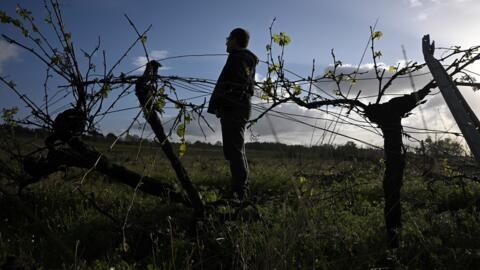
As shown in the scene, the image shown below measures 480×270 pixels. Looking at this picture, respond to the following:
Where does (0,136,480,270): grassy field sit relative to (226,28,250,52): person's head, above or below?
below

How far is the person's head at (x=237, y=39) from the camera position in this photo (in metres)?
4.91

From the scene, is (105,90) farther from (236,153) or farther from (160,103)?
(236,153)

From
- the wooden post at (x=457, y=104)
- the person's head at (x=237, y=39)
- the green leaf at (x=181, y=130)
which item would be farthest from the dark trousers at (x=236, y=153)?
the wooden post at (x=457, y=104)

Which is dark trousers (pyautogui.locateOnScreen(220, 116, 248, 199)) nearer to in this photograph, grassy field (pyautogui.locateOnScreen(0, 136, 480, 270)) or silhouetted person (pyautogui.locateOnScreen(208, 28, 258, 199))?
silhouetted person (pyautogui.locateOnScreen(208, 28, 258, 199))

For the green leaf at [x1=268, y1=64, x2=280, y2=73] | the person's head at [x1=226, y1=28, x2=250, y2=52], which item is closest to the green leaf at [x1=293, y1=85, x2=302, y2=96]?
the green leaf at [x1=268, y1=64, x2=280, y2=73]

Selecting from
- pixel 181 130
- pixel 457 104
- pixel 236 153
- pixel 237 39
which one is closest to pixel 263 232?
pixel 181 130

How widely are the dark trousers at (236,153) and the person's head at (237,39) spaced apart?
0.82m

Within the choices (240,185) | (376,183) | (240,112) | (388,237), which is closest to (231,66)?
(240,112)

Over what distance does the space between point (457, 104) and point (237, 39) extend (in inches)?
120

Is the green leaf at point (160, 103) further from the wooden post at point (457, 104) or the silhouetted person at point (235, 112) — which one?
the wooden post at point (457, 104)

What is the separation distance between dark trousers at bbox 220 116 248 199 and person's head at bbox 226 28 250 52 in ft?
2.70

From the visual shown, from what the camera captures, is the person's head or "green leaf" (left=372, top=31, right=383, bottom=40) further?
the person's head

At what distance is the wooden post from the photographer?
2080mm

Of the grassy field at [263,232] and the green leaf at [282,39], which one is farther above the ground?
the green leaf at [282,39]
